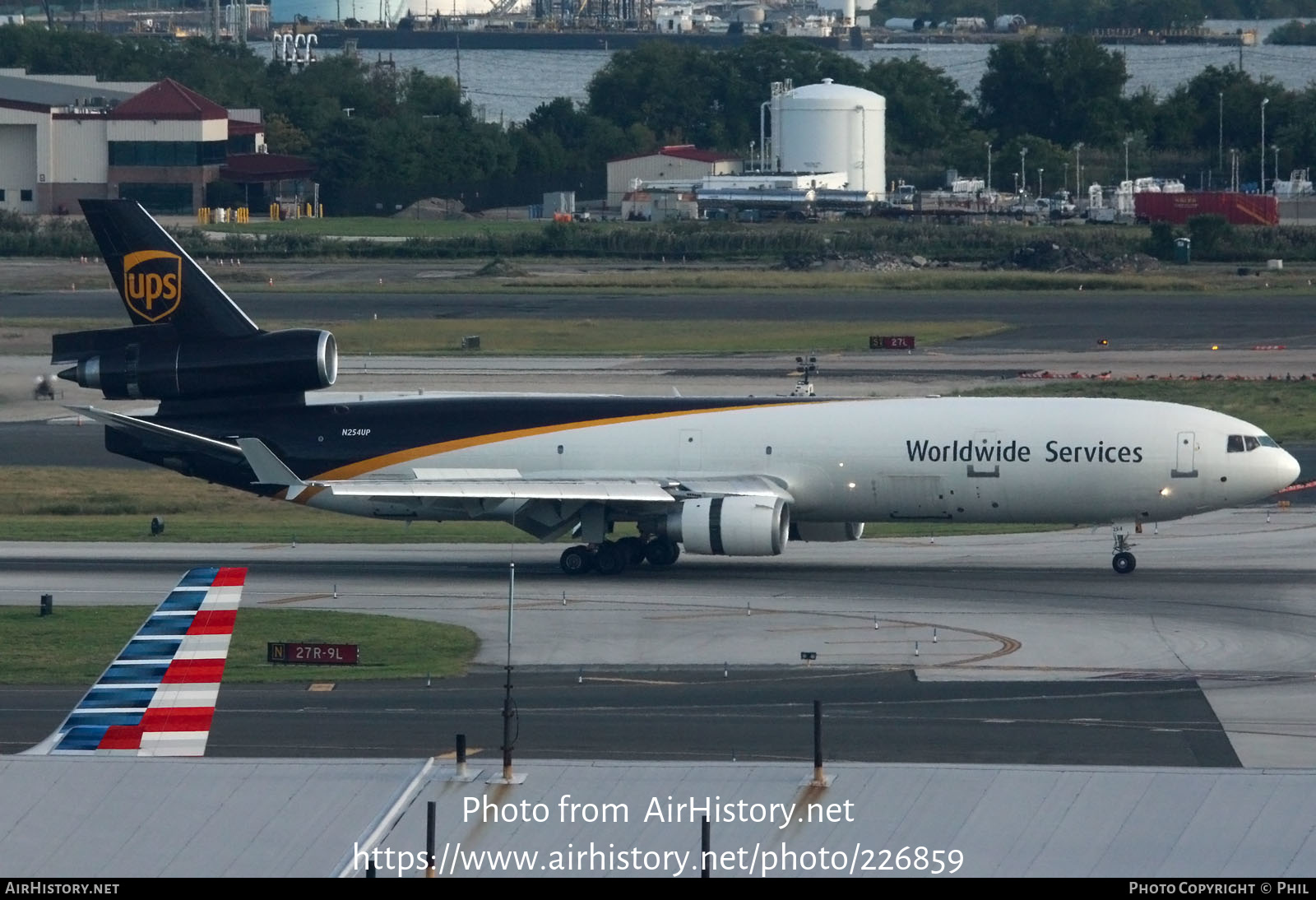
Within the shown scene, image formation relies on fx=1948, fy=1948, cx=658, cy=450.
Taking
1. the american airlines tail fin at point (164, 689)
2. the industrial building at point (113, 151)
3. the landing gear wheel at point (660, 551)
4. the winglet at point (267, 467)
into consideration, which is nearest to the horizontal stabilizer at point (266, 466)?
the winglet at point (267, 467)

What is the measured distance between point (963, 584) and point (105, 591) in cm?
2152

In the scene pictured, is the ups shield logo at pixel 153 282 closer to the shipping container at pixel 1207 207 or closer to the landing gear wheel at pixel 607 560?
the landing gear wheel at pixel 607 560

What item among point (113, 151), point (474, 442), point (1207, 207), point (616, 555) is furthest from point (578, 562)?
point (113, 151)

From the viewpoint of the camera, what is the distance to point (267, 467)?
5238 cm

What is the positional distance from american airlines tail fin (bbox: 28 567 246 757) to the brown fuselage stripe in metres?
29.3

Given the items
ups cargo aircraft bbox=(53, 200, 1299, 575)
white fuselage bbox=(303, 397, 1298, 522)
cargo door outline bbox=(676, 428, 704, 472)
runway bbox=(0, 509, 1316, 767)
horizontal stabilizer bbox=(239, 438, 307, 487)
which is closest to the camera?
runway bbox=(0, 509, 1316, 767)

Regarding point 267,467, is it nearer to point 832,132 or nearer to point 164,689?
point 164,689

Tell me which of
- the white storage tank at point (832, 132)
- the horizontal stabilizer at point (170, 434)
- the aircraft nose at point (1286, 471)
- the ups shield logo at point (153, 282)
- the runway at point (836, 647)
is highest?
the white storage tank at point (832, 132)

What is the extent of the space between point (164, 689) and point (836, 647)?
21.2m

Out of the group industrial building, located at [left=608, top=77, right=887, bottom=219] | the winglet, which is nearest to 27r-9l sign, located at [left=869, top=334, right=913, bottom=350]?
the winglet

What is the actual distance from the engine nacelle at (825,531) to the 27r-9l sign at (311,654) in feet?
53.6

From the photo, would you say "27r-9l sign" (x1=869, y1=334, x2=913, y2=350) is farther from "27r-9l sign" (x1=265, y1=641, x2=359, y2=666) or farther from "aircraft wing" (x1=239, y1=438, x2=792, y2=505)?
"27r-9l sign" (x1=265, y1=641, x2=359, y2=666)

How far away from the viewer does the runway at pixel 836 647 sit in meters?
34.5

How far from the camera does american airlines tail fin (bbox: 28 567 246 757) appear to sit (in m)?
23.3
